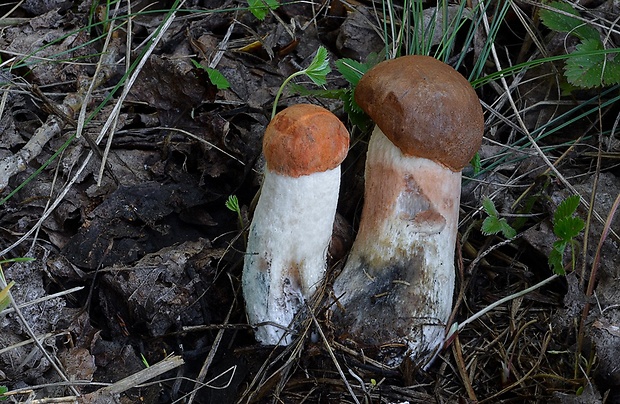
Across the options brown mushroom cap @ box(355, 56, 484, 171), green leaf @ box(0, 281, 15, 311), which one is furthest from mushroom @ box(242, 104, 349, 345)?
green leaf @ box(0, 281, 15, 311)

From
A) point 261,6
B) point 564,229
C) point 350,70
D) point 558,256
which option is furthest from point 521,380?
point 261,6

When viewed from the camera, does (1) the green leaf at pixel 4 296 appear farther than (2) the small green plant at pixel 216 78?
No

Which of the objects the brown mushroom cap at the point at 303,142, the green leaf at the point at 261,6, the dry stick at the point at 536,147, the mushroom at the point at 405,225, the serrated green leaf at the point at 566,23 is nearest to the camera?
the brown mushroom cap at the point at 303,142

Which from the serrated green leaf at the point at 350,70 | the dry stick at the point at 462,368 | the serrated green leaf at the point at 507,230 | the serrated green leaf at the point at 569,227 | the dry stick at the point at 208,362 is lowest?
the dry stick at the point at 462,368

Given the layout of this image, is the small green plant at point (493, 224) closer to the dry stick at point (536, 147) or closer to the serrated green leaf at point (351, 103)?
the dry stick at point (536, 147)

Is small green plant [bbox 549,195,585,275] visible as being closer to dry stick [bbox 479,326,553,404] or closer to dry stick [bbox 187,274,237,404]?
dry stick [bbox 479,326,553,404]

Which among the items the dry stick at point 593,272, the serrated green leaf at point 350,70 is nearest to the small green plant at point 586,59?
the dry stick at point 593,272

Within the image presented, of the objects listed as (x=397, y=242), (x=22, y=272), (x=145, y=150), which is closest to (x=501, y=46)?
(x=397, y=242)
